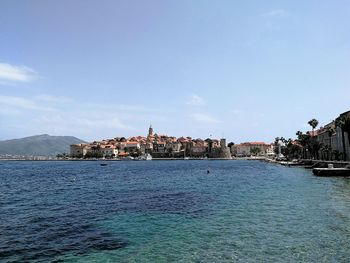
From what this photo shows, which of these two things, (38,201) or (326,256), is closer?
(326,256)

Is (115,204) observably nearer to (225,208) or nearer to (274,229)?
(225,208)

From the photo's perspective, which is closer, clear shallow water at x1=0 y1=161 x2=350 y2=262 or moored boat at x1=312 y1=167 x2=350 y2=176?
clear shallow water at x1=0 y1=161 x2=350 y2=262

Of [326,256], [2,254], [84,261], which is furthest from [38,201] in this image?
[326,256]

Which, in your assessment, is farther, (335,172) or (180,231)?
(335,172)

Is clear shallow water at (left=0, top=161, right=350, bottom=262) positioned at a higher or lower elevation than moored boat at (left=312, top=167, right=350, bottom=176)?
lower

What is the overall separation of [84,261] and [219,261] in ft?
22.0

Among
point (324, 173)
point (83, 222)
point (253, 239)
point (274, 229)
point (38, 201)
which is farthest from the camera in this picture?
point (324, 173)

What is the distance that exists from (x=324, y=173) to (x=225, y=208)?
5018cm

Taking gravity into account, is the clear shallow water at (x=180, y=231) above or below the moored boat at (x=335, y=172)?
below

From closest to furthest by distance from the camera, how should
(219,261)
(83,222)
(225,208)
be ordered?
(219,261) → (83,222) → (225,208)

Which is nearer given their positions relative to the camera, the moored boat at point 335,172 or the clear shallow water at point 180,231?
the clear shallow water at point 180,231

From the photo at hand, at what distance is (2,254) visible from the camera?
19.4 metres

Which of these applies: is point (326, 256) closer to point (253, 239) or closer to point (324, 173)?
point (253, 239)

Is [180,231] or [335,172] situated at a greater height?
[335,172]
